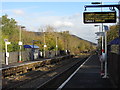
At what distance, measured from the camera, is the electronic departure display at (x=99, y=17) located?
50.4ft

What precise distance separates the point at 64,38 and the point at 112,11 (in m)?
75.1

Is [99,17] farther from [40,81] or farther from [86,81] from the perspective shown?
[40,81]

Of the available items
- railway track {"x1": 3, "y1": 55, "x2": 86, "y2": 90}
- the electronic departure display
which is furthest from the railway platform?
the electronic departure display

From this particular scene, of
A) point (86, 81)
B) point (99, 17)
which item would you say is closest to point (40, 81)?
point (86, 81)

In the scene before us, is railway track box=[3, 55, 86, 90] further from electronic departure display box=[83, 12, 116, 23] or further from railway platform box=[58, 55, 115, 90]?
electronic departure display box=[83, 12, 116, 23]

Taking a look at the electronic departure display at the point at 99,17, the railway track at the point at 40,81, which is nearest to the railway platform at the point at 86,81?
the railway track at the point at 40,81

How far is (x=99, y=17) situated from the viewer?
15414 millimetres

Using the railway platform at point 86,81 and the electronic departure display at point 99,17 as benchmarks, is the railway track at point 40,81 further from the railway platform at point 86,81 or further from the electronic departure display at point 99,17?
the electronic departure display at point 99,17

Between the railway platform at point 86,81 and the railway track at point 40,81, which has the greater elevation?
the railway platform at point 86,81

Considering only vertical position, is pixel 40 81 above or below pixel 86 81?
below

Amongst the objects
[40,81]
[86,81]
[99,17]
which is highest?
[99,17]

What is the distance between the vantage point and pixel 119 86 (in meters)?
10.7

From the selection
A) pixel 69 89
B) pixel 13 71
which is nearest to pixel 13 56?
pixel 13 71

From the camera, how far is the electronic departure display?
605 inches
